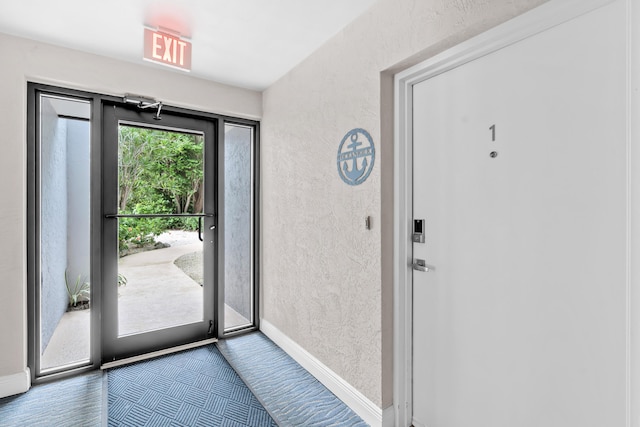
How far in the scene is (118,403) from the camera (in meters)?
2.03

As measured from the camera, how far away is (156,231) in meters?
2.72

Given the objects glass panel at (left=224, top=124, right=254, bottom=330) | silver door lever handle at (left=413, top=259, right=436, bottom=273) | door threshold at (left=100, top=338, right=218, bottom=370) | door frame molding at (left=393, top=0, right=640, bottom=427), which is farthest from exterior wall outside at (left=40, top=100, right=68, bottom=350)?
silver door lever handle at (left=413, top=259, right=436, bottom=273)

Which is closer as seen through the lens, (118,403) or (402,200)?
(402,200)

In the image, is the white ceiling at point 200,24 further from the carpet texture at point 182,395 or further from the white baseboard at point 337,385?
the carpet texture at point 182,395

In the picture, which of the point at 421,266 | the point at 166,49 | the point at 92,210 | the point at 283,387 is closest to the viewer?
the point at 421,266

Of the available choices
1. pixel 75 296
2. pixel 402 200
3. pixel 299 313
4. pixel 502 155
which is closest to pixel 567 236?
pixel 502 155

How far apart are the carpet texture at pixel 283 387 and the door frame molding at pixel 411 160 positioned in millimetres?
414

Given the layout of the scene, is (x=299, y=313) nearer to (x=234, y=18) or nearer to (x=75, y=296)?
(x=75, y=296)

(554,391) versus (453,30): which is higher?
(453,30)

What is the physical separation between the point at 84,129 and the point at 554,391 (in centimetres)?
330

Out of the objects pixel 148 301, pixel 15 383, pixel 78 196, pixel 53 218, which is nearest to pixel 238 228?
pixel 148 301

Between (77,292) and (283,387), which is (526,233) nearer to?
(283,387)

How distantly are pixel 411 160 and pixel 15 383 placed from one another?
9.42 ft

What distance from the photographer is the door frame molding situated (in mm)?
1020
